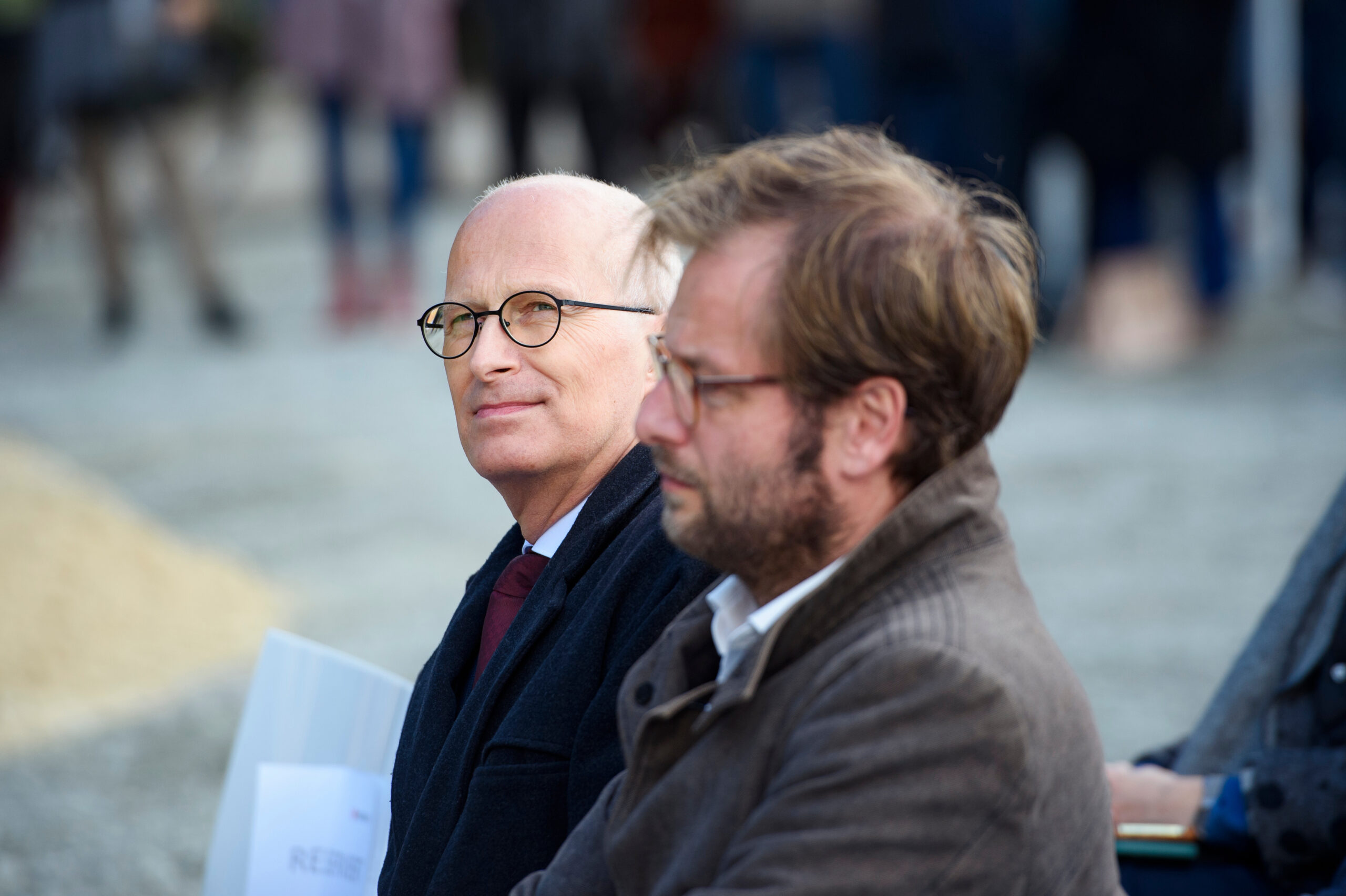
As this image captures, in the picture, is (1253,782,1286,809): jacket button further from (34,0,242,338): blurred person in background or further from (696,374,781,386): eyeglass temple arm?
(34,0,242,338): blurred person in background

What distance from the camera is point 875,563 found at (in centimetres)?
135

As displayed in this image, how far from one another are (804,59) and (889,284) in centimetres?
737

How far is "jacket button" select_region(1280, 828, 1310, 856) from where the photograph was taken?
6.56 feet

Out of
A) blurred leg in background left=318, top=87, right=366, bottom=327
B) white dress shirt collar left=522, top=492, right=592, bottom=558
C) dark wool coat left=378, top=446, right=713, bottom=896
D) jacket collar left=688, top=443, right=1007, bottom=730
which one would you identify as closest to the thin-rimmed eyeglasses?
jacket collar left=688, top=443, right=1007, bottom=730

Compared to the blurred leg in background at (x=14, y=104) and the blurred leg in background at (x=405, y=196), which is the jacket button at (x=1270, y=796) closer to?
the blurred leg in background at (x=405, y=196)

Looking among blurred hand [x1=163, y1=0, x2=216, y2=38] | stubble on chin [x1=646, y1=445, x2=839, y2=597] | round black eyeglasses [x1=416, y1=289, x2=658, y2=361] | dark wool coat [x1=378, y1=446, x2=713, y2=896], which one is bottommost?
dark wool coat [x1=378, y1=446, x2=713, y2=896]

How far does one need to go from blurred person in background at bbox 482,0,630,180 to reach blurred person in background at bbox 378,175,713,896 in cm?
696

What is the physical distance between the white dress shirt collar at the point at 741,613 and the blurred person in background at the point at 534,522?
0.79ft

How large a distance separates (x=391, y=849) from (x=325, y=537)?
166 inches

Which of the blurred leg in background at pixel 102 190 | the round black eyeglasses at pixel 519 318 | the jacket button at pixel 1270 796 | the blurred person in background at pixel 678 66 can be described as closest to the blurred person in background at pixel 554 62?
the blurred person in background at pixel 678 66

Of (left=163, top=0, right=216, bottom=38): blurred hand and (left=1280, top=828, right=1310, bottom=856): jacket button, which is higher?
(left=163, top=0, right=216, bottom=38): blurred hand

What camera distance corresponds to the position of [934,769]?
48.3 inches

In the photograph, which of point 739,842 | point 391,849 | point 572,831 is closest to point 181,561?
point 391,849

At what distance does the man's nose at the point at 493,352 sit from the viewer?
6.53 feet
